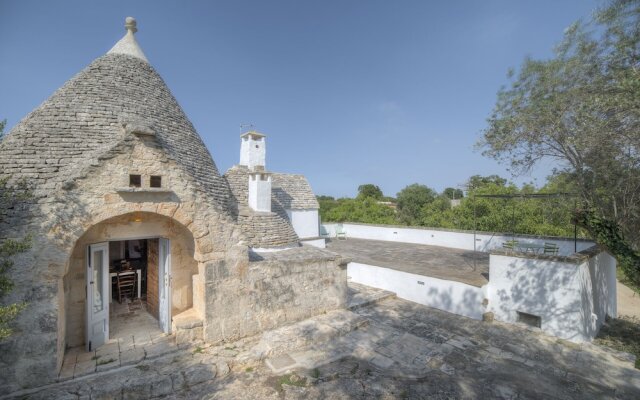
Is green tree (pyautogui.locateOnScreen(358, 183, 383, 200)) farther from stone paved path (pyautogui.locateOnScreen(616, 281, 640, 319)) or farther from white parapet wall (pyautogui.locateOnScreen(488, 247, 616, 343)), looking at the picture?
white parapet wall (pyautogui.locateOnScreen(488, 247, 616, 343))

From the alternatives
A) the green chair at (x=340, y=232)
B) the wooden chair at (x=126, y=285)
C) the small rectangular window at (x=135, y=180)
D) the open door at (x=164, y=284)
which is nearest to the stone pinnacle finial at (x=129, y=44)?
the small rectangular window at (x=135, y=180)

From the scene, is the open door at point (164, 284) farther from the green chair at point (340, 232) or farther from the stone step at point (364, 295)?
the green chair at point (340, 232)

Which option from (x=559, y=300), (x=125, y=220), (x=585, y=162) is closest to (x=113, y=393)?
(x=125, y=220)

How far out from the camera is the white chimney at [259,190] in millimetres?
13344

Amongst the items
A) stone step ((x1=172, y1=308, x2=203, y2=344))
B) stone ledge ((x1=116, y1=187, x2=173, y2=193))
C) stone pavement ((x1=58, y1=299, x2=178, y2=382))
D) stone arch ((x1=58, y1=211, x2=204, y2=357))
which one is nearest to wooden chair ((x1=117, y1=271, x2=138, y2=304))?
stone pavement ((x1=58, y1=299, x2=178, y2=382))

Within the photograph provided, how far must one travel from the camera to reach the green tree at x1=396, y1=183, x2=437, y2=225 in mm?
38931

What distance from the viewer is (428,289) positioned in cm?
1109

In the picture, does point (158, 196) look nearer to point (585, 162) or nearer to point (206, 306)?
point (206, 306)

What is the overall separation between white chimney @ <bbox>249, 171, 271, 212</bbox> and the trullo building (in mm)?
4462

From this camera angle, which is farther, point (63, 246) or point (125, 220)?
point (125, 220)

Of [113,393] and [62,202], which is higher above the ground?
[62,202]

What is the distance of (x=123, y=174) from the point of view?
556 cm

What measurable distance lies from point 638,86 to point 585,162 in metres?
2.92

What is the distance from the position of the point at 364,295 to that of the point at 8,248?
34.2ft
